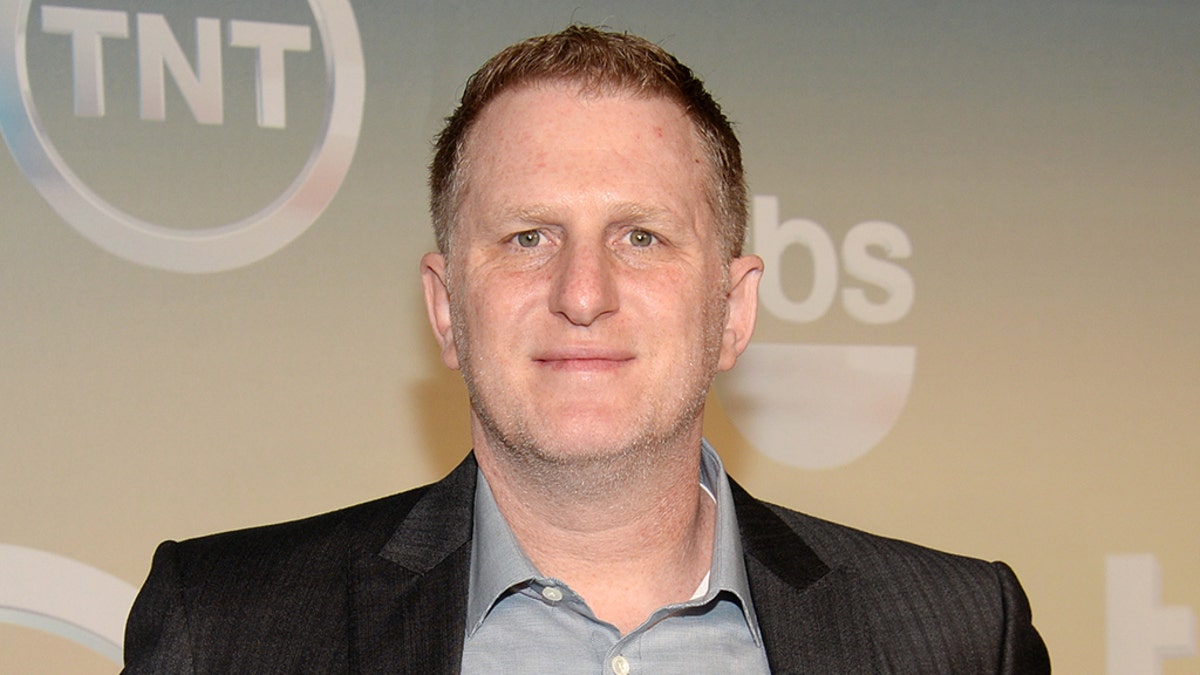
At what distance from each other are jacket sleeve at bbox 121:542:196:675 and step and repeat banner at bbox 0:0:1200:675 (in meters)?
1.17

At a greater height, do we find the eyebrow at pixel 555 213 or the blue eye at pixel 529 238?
the eyebrow at pixel 555 213

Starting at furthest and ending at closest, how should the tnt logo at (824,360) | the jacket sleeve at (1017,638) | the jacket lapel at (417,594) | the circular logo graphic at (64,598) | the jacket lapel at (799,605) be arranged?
the tnt logo at (824,360)
the circular logo graphic at (64,598)
the jacket sleeve at (1017,638)
the jacket lapel at (799,605)
the jacket lapel at (417,594)

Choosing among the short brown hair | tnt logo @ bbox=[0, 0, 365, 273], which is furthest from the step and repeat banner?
the short brown hair

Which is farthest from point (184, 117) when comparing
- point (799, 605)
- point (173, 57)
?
point (799, 605)

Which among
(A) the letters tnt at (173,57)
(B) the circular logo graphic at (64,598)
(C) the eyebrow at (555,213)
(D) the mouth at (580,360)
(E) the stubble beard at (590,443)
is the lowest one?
(B) the circular logo graphic at (64,598)

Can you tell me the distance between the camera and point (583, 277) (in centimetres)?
159

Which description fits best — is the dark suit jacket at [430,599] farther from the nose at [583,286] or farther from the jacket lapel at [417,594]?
the nose at [583,286]

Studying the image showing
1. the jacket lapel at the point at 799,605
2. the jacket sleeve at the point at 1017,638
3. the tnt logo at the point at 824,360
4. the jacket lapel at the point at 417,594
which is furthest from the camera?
the tnt logo at the point at 824,360

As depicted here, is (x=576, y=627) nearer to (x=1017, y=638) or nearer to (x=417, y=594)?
(x=417, y=594)

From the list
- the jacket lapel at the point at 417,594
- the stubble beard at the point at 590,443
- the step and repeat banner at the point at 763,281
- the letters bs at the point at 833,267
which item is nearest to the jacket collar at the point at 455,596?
the jacket lapel at the point at 417,594

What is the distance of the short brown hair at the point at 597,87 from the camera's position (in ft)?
5.70

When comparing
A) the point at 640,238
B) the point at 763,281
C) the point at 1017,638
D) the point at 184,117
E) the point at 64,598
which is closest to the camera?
the point at 640,238

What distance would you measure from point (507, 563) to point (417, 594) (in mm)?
130

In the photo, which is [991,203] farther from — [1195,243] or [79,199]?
[79,199]
